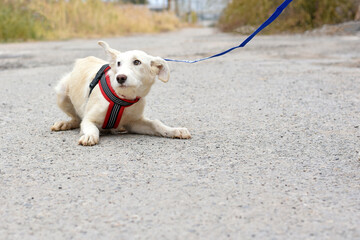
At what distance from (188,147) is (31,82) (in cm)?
405

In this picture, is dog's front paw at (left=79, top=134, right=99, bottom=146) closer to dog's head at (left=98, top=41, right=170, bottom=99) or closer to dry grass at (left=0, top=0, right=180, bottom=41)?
dog's head at (left=98, top=41, right=170, bottom=99)

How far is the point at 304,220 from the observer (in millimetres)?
2094

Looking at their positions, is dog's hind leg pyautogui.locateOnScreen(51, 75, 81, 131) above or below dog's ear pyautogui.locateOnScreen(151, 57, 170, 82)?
below

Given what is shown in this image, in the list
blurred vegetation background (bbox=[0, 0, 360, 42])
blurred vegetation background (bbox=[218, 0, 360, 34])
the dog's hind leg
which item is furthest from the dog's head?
blurred vegetation background (bbox=[218, 0, 360, 34])

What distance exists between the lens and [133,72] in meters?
3.33

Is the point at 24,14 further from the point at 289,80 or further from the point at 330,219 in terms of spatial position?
the point at 330,219

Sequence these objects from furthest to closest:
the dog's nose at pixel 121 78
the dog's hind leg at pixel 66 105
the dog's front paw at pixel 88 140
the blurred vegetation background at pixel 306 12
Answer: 1. the blurred vegetation background at pixel 306 12
2. the dog's hind leg at pixel 66 105
3. the dog's front paw at pixel 88 140
4. the dog's nose at pixel 121 78

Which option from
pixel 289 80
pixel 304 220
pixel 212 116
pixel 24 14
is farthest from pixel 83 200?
pixel 24 14

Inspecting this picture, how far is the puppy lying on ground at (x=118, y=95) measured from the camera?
11.0 feet

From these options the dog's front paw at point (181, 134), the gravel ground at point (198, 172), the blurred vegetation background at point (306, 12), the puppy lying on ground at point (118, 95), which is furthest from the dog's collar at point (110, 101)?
the blurred vegetation background at point (306, 12)

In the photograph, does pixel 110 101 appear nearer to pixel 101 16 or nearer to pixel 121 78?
pixel 121 78

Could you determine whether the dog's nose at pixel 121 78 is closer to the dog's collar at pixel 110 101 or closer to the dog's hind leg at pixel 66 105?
the dog's collar at pixel 110 101

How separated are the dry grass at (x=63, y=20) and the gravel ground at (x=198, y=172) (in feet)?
32.4

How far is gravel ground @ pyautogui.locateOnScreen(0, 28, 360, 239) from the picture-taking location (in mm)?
2064
